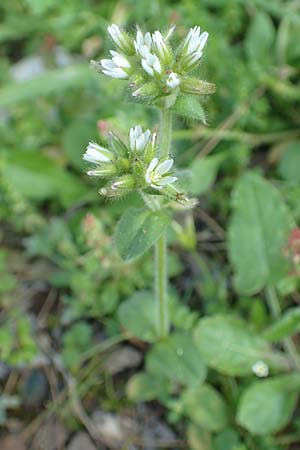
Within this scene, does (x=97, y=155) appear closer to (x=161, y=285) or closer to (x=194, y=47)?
(x=194, y=47)

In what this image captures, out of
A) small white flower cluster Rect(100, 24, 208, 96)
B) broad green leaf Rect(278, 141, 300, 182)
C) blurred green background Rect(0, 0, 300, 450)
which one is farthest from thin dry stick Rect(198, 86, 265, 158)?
small white flower cluster Rect(100, 24, 208, 96)

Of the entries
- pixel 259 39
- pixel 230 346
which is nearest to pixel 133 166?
pixel 230 346

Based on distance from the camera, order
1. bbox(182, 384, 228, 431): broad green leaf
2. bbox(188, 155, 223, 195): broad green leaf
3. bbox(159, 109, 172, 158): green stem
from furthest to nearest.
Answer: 1. bbox(188, 155, 223, 195): broad green leaf
2. bbox(182, 384, 228, 431): broad green leaf
3. bbox(159, 109, 172, 158): green stem

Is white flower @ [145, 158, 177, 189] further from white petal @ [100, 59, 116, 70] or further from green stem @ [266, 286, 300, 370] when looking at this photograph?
green stem @ [266, 286, 300, 370]

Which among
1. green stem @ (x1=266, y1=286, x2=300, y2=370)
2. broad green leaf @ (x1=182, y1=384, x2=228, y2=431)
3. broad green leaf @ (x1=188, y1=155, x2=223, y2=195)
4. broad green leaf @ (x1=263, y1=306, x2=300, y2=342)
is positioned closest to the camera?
broad green leaf @ (x1=263, y1=306, x2=300, y2=342)

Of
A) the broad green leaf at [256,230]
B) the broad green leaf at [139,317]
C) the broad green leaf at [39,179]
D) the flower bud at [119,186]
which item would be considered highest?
the flower bud at [119,186]

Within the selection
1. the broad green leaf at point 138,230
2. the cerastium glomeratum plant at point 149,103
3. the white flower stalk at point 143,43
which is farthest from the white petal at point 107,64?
the broad green leaf at point 138,230

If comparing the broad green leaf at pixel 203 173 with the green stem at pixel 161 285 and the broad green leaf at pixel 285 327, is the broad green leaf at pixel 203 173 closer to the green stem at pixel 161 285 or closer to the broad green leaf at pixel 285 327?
the green stem at pixel 161 285

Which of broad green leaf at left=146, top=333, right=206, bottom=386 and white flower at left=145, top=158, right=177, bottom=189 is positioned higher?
white flower at left=145, top=158, right=177, bottom=189
